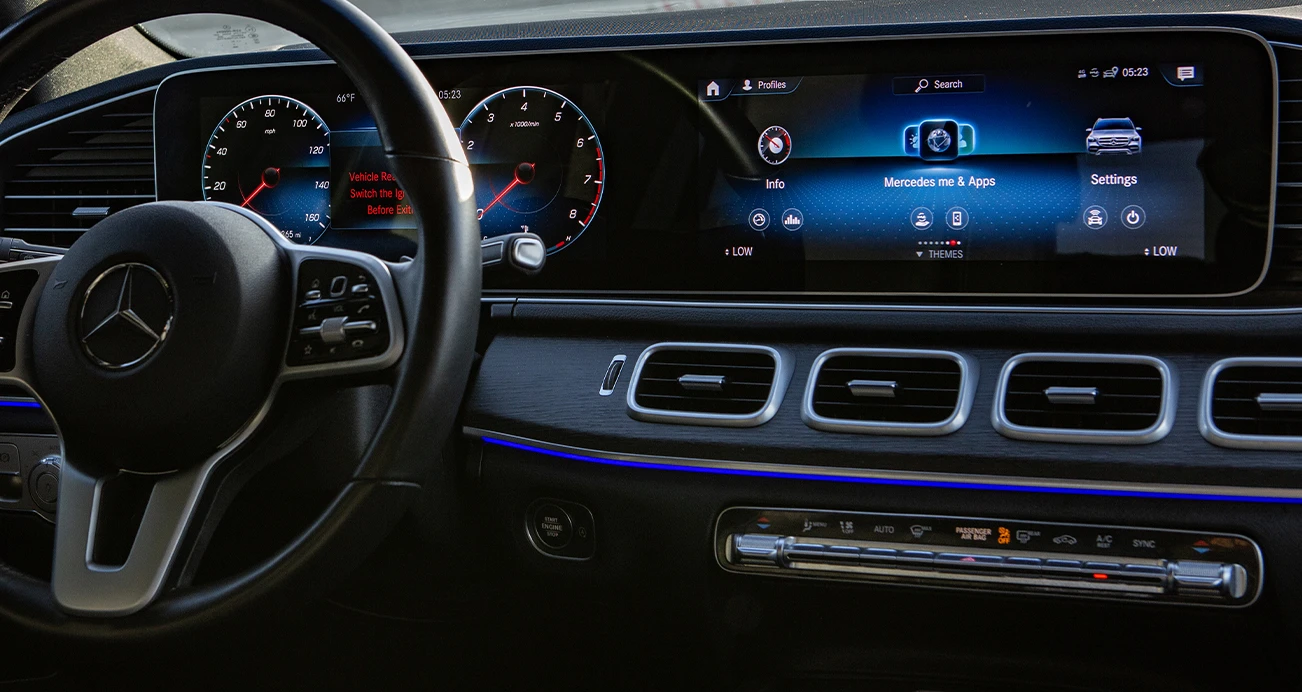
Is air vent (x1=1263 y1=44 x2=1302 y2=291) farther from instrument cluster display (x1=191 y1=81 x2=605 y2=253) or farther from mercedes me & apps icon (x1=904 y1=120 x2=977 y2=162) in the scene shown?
instrument cluster display (x1=191 y1=81 x2=605 y2=253)

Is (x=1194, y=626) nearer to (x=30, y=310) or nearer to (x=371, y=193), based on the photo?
(x=371, y=193)

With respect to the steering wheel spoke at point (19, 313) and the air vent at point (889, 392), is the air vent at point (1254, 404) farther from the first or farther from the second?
the steering wheel spoke at point (19, 313)

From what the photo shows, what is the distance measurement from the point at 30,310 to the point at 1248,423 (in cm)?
138

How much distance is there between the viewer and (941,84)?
1.48 meters

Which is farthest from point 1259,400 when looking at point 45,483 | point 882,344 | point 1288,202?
point 45,483

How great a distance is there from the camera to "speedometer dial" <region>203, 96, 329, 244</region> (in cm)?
176

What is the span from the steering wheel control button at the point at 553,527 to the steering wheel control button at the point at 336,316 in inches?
18.5

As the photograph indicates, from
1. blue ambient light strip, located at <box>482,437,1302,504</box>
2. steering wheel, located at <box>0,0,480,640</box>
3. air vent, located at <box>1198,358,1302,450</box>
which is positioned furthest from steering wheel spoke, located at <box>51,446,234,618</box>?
air vent, located at <box>1198,358,1302,450</box>

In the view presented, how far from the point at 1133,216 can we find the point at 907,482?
0.48 meters

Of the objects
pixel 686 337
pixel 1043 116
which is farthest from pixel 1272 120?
pixel 686 337

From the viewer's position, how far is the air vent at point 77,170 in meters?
1.90

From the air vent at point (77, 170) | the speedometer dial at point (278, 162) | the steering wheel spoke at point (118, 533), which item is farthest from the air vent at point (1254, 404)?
the air vent at point (77, 170)

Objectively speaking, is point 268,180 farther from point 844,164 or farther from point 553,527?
point 844,164

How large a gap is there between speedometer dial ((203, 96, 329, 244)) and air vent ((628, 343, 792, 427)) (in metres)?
0.66
